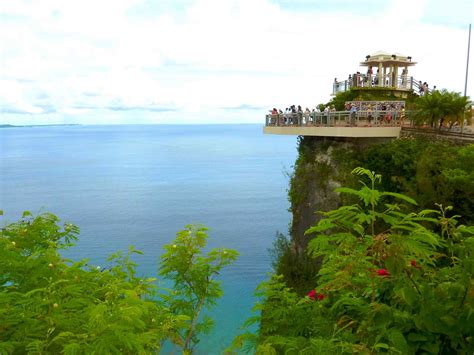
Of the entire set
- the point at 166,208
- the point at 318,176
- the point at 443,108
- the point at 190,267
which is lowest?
the point at 166,208

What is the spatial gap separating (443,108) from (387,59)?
13.3 m

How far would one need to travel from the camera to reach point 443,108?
18.5m

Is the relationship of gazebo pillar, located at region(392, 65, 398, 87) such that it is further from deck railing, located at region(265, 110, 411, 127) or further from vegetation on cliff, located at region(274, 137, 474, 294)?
vegetation on cliff, located at region(274, 137, 474, 294)

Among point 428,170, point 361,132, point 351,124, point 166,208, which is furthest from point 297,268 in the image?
point 166,208

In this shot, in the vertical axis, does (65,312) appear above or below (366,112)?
below

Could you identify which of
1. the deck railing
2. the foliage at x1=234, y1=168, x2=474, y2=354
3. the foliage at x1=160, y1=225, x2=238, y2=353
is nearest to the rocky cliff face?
the deck railing

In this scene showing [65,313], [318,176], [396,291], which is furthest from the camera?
[318,176]

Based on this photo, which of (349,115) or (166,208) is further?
(166,208)

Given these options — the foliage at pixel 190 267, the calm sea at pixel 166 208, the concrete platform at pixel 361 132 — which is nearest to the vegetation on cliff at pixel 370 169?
the concrete platform at pixel 361 132

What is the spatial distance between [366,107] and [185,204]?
37155 mm

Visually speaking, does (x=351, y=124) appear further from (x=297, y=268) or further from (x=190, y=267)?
(x=190, y=267)

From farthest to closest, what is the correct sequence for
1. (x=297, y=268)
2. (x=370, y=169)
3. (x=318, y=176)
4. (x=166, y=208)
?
(x=166, y=208)
(x=297, y=268)
(x=318, y=176)
(x=370, y=169)

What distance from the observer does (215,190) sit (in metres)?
67.6

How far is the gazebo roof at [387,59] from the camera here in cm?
3041
